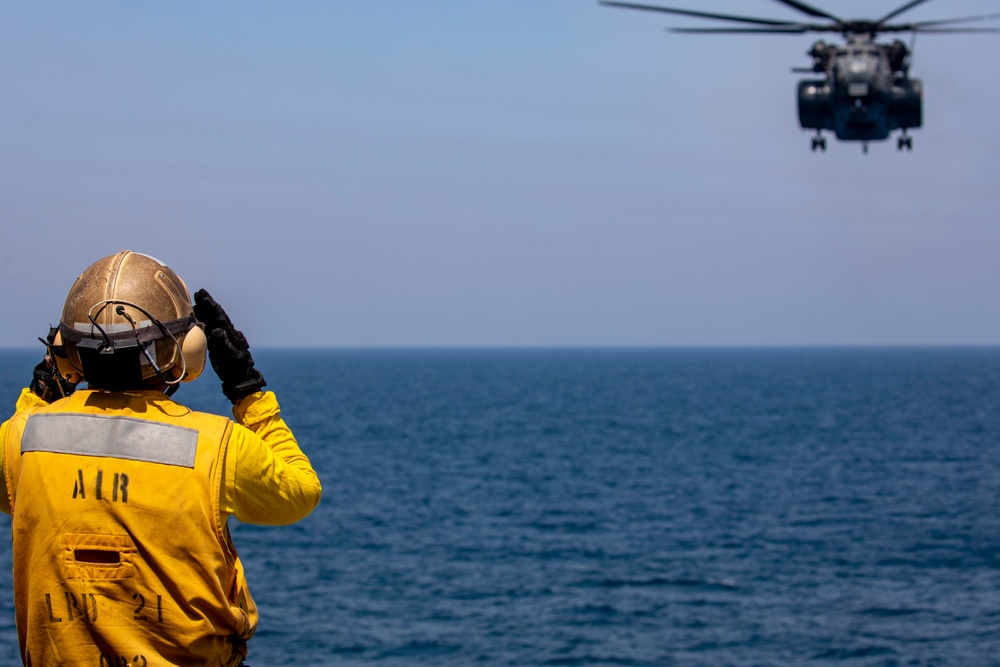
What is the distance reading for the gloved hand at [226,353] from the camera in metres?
3.72

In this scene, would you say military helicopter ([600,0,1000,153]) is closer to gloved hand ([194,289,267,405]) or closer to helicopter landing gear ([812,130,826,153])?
helicopter landing gear ([812,130,826,153])

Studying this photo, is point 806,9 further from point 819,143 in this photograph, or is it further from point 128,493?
point 128,493

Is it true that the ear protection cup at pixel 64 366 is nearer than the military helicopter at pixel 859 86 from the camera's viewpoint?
Yes

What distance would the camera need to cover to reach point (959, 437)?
97.1 meters

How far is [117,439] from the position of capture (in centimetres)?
338

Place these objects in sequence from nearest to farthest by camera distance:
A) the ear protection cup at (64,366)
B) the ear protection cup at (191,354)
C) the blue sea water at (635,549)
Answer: the ear protection cup at (191,354) → the ear protection cup at (64,366) → the blue sea water at (635,549)

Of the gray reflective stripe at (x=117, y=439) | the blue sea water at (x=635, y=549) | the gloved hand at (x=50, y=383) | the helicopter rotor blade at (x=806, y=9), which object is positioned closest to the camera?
the gray reflective stripe at (x=117, y=439)

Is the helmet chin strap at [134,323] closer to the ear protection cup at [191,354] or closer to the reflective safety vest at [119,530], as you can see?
the ear protection cup at [191,354]

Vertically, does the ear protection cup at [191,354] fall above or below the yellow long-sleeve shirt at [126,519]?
above

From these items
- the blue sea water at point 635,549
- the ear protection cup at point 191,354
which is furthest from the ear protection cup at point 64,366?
the blue sea water at point 635,549

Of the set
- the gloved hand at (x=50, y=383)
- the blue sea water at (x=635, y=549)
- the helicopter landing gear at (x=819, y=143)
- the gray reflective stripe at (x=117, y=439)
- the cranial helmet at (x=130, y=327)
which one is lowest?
the blue sea water at (x=635, y=549)

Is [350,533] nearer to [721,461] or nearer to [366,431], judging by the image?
[721,461]

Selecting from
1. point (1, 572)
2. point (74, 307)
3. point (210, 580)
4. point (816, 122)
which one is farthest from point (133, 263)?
point (1, 572)

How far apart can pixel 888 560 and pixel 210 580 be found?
170 ft
